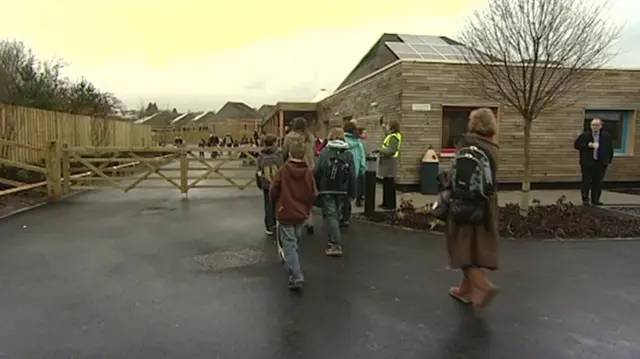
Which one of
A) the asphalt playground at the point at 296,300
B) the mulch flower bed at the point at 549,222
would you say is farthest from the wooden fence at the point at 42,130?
the mulch flower bed at the point at 549,222

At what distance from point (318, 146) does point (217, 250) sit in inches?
188

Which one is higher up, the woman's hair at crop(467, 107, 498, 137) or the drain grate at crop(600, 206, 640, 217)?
the woman's hair at crop(467, 107, 498, 137)

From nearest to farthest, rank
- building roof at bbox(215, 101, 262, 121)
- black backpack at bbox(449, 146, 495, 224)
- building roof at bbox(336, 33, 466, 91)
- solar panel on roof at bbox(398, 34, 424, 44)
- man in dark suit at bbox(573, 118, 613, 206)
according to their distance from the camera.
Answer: black backpack at bbox(449, 146, 495, 224), man in dark suit at bbox(573, 118, 613, 206), building roof at bbox(336, 33, 466, 91), solar panel on roof at bbox(398, 34, 424, 44), building roof at bbox(215, 101, 262, 121)

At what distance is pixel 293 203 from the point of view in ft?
16.7

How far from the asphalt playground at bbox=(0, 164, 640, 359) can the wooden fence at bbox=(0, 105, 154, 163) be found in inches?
245

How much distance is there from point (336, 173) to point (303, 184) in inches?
53.4

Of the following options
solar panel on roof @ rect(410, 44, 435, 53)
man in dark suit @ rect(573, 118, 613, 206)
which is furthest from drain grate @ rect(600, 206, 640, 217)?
solar panel on roof @ rect(410, 44, 435, 53)

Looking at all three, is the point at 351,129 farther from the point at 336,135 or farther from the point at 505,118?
the point at 505,118

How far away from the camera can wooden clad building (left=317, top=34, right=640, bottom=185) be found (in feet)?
43.0

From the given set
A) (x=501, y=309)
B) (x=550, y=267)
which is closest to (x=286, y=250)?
(x=501, y=309)

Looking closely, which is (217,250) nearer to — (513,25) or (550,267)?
(550,267)

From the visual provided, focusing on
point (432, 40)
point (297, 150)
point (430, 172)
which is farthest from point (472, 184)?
point (432, 40)

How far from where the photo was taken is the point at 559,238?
7477 millimetres

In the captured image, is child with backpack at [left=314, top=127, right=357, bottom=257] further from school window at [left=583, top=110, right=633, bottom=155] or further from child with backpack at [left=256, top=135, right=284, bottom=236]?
school window at [left=583, top=110, right=633, bottom=155]
